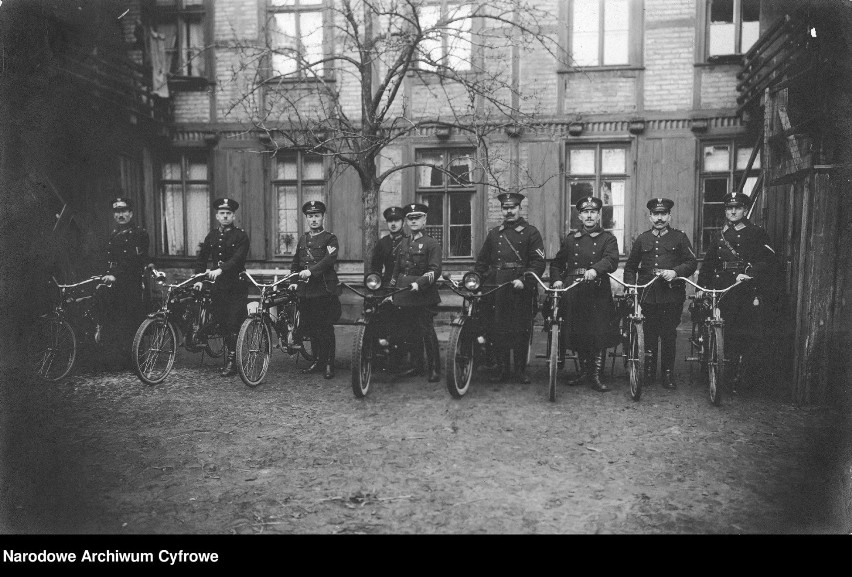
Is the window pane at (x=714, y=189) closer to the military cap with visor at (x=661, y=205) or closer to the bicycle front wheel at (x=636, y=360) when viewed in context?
the military cap with visor at (x=661, y=205)

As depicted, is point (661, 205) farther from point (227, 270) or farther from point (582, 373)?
point (227, 270)

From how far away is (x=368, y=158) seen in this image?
747cm

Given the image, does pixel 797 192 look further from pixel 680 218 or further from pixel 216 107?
pixel 216 107

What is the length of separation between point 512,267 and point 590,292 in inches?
36.6

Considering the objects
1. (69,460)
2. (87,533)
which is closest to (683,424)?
(87,533)

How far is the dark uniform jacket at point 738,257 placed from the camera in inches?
243

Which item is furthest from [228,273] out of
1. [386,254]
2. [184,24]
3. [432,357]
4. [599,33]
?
[599,33]

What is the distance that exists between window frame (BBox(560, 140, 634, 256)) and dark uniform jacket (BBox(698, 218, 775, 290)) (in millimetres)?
4208

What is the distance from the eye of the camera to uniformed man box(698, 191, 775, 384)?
6137mm

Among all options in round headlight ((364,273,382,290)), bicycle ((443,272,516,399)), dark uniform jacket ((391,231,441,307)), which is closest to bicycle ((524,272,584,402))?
bicycle ((443,272,516,399))

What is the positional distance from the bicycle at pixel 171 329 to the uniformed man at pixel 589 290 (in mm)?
4118

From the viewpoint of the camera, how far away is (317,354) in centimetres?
Result: 743

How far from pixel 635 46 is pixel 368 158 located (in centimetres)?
605

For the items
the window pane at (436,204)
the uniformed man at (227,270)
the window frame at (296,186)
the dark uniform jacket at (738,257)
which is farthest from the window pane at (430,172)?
the dark uniform jacket at (738,257)
